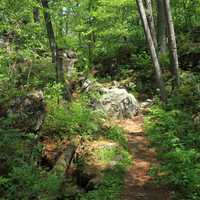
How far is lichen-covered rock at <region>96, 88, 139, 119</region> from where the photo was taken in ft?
43.8

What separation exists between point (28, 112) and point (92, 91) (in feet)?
15.2

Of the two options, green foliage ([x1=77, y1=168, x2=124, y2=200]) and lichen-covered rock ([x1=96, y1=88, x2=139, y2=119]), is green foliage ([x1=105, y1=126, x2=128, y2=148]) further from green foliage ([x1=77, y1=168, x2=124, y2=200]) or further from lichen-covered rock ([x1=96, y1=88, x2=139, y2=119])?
lichen-covered rock ([x1=96, y1=88, x2=139, y2=119])

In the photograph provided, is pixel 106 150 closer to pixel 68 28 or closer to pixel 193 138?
pixel 193 138

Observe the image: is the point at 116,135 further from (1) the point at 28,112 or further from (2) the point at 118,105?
(2) the point at 118,105

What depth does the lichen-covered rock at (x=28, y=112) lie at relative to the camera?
32.7 feet

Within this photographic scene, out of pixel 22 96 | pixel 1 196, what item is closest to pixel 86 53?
pixel 22 96

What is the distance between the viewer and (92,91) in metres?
14.5

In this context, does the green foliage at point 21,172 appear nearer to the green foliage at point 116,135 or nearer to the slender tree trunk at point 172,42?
the green foliage at point 116,135

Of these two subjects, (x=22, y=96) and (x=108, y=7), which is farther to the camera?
(x=108, y=7)

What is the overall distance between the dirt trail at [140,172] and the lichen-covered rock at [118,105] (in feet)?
3.34

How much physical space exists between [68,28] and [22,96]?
613 inches

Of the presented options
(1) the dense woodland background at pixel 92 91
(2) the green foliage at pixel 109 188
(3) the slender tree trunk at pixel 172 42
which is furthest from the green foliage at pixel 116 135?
(3) the slender tree trunk at pixel 172 42

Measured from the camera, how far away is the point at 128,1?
19.0 metres

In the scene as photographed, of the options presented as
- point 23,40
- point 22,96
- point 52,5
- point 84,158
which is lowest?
point 84,158
